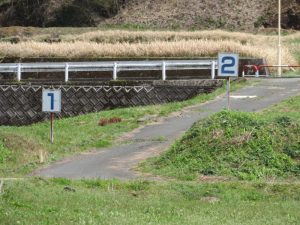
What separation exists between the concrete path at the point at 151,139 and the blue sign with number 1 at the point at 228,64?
91.5 inches

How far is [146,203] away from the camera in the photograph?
12.1m

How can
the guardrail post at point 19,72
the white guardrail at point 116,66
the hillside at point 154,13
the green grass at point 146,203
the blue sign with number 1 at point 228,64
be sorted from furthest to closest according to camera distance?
the hillside at point 154,13
the guardrail post at point 19,72
the white guardrail at point 116,66
the blue sign with number 1 at point 228,64
the green grass at point 146,203

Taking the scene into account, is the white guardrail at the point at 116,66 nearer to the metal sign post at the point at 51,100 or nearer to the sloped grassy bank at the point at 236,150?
the metal sign post at the point at 51,100

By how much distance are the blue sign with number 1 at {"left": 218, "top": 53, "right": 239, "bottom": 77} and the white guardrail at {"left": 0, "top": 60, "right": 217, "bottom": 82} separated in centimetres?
978

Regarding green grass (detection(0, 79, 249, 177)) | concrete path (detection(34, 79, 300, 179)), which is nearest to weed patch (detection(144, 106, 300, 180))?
concrete path (detection(34, 79, 300, 179))

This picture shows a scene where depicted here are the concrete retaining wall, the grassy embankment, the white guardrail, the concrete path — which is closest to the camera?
the grassy embankment

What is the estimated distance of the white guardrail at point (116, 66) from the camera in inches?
1163

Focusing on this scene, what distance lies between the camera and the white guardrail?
96.9 ft

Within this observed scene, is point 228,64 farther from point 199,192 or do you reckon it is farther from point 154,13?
point 154,13

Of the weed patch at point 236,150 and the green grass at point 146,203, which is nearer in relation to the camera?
the green grass at point 146,203

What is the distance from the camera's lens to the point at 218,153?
51.7ft

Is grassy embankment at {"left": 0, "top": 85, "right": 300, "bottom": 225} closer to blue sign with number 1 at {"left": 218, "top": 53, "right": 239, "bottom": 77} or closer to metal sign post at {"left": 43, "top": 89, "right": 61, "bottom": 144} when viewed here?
blue sign with number 1 at {"left": 218, "top": 53, "right": 239, "bottom": 77}

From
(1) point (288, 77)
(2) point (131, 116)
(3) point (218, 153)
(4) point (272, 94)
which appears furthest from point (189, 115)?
(1) point (288, 77)

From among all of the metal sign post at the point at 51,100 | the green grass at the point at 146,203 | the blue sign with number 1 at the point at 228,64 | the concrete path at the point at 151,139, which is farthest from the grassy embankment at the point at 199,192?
the metal sign post at the point at 51,100
